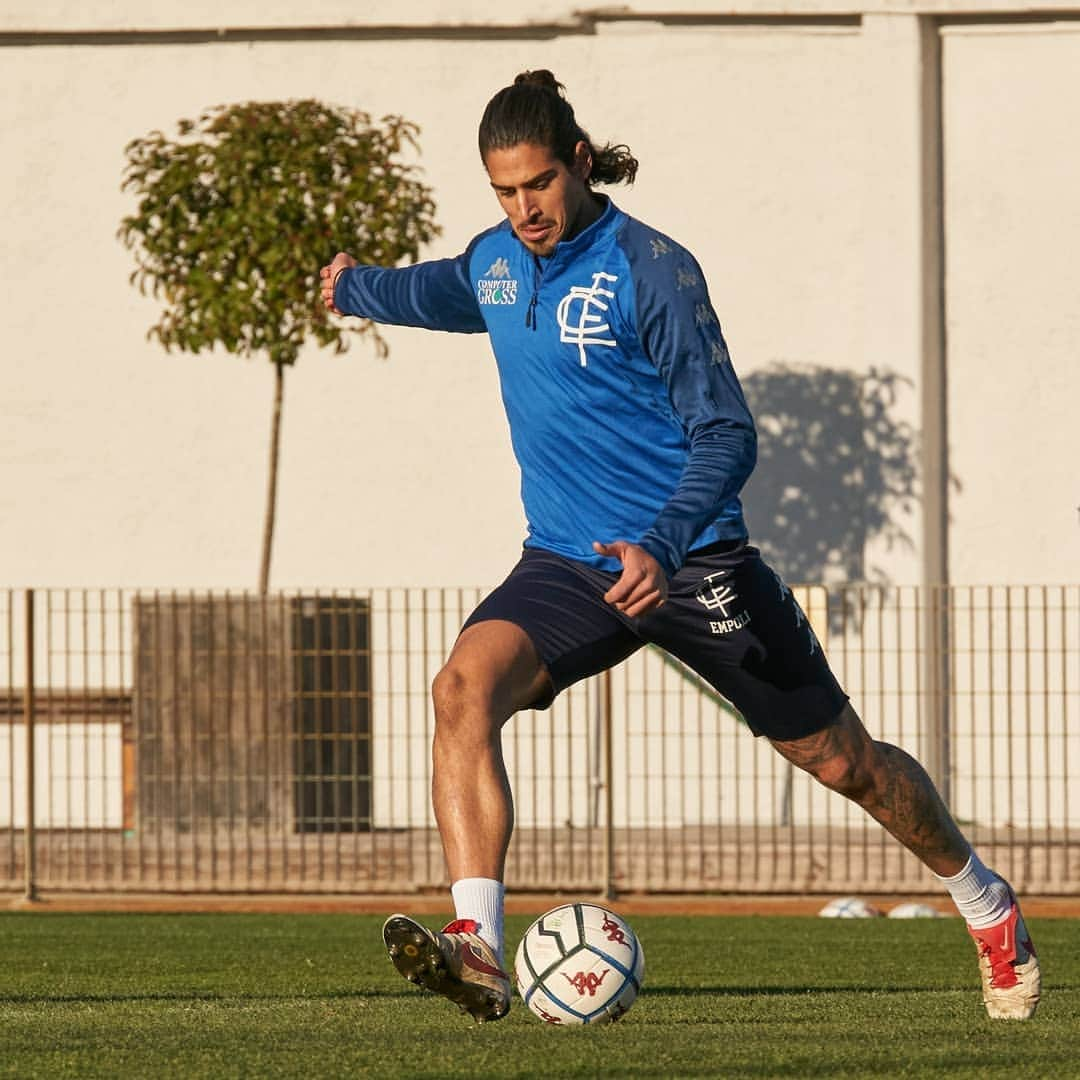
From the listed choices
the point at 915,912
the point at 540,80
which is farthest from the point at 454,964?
the point at 915,912

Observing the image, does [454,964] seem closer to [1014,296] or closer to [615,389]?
[615,389]

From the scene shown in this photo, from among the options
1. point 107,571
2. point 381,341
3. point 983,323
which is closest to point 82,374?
point 107,571

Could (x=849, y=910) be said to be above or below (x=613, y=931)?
below

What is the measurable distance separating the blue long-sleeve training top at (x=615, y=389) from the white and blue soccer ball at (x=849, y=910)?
257 inches

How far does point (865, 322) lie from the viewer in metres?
16.6

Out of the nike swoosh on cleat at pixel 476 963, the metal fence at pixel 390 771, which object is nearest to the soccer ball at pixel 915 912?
the metal fence at pixel 390 771

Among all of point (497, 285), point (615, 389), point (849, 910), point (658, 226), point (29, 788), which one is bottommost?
point (849, 910)

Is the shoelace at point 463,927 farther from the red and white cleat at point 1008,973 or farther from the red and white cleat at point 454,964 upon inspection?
the red and white cleat at point 1008,973

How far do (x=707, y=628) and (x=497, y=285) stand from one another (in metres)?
1.00

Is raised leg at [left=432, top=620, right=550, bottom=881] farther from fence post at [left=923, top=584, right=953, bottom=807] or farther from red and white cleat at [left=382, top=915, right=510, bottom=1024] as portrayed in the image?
fence post at [left=923, top=584, right=953, bottom=807]

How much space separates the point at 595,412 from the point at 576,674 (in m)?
0.63

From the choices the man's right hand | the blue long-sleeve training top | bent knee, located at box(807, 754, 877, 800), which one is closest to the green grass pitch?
bent knee, located at box(807, 754, 877, 800)

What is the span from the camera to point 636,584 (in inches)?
205

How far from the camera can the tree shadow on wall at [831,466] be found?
1659 centimetres
